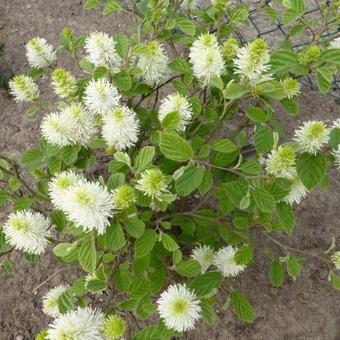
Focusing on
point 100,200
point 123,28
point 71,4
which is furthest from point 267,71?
A: point 71,4

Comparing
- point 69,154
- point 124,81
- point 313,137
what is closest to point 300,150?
point 313,137

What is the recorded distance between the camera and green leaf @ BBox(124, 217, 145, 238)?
109 cm

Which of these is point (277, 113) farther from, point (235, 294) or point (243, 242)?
point (235, 294)

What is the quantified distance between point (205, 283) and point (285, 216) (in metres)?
0.29

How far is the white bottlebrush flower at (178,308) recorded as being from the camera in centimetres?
110

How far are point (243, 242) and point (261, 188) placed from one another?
457 mm

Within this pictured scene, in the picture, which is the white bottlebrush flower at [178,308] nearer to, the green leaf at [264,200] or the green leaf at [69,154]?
the green leaf at [264,200]

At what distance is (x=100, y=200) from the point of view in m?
0.97

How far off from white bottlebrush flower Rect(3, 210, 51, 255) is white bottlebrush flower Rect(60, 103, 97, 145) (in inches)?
9.2

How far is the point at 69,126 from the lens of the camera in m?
1.21

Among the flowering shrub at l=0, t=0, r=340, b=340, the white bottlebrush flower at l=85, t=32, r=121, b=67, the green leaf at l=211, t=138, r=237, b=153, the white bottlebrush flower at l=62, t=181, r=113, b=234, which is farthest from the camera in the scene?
the white bottlebrush flower at l=85, t=32, r=121, b=67

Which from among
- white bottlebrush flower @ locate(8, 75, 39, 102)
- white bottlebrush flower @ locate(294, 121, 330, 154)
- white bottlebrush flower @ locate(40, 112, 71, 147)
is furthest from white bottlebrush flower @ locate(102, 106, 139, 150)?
white bottlebrush flower @ locate(294, 121, 330, 154)

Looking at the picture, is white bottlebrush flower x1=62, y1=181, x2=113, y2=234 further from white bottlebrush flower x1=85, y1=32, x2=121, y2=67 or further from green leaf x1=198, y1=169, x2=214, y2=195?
white bottlebrush flower x1=85, y1=32, x2=121, y2=67

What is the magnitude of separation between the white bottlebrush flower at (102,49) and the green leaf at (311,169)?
0.59 m
